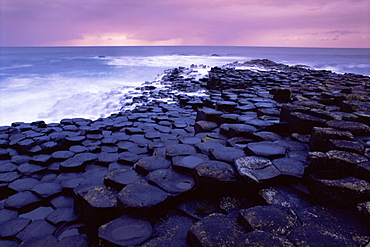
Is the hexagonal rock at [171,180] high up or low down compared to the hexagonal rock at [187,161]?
down

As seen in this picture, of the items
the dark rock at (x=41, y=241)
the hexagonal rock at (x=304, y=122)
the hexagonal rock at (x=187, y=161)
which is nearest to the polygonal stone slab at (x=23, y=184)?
the dark rock at (x=41, y=241)

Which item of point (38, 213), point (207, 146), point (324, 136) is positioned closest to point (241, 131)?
point (207, 146)

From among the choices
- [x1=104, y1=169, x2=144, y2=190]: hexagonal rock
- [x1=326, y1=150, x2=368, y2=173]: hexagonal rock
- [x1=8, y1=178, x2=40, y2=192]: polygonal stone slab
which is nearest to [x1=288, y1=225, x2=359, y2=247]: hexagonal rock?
[x1=326, y1=150, x2=368, y2=173]: hexagonal rock

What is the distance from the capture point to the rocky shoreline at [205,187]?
1473 mm

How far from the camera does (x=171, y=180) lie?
2.06 meters

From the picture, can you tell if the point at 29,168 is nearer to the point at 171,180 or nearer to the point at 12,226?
the point at 12,226

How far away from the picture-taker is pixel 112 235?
1520 mm

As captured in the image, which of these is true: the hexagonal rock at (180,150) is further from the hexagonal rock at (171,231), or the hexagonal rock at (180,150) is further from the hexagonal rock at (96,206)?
the hexagonal rock at (171,231)

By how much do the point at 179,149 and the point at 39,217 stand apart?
1.57 metres

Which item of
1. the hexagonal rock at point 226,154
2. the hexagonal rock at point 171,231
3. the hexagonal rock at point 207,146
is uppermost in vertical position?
the hexagonal rock at point 226,154

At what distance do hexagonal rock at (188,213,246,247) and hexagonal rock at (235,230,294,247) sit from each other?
0.10 m

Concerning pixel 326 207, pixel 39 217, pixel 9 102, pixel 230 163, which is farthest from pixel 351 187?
pixel 9 102

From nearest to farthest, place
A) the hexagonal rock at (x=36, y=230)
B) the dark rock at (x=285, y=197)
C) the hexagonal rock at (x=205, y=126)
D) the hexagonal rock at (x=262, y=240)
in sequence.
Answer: the hexagonal rock at (x=262, y=240), the dark rock at (x=285, y=197), the hexagonal rock at (x=36, y=230), the hexagonal rock at (x=205, y=126)

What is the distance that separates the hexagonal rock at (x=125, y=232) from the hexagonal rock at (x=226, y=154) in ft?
3.17
